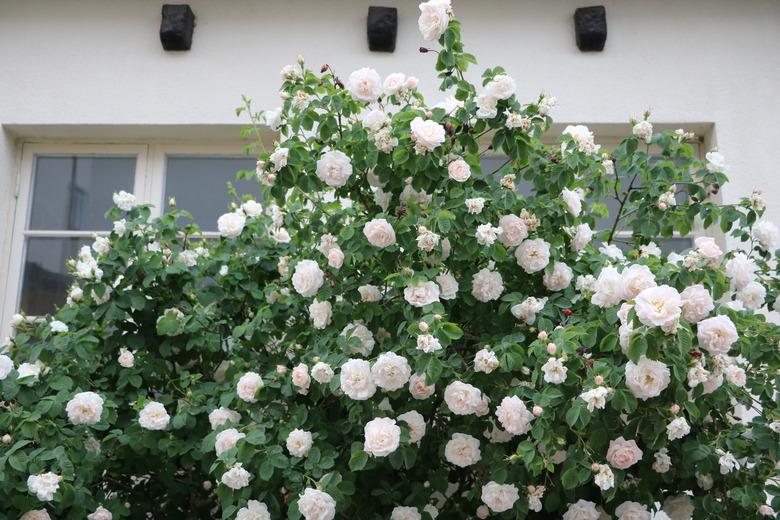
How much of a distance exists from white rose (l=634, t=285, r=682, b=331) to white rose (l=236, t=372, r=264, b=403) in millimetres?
1255

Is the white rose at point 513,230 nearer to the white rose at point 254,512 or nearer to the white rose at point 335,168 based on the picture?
the white rose at point 335,168

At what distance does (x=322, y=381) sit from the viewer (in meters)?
2.54

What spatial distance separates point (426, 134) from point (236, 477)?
1.14m

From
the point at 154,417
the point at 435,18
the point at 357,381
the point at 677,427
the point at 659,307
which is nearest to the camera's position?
the point at 659,307

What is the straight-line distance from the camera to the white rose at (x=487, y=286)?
8.63ft

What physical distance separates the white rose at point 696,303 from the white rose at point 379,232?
2.78ft

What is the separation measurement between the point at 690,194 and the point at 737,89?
132 cm

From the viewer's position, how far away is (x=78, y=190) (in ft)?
13.8

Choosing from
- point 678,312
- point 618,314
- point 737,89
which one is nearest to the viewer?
point 678,312

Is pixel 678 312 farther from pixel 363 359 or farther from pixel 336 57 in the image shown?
pixel 336 57

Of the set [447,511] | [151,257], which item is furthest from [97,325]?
[447,511]

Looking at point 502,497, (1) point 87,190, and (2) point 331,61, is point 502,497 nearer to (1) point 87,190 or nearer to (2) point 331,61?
(2) point 331,61

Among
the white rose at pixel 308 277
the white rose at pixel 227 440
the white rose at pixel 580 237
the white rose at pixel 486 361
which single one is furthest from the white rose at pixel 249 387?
the white rose at pixel 580 237

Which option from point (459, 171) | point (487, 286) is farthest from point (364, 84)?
point (487, 286)
